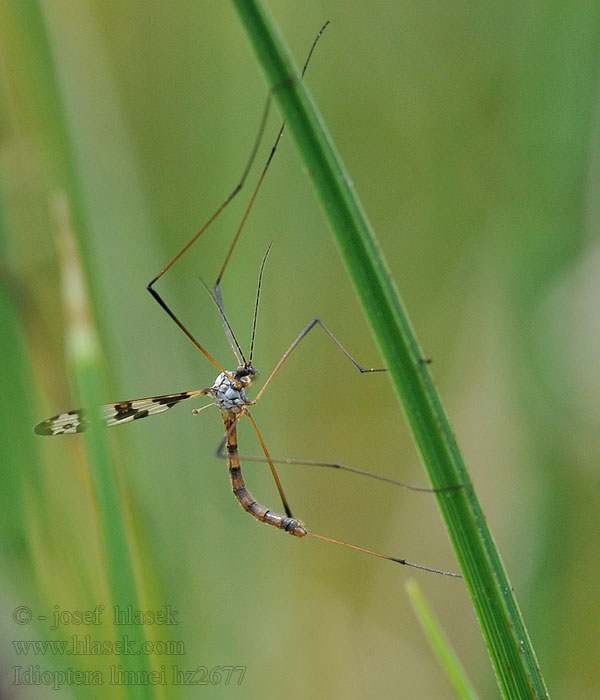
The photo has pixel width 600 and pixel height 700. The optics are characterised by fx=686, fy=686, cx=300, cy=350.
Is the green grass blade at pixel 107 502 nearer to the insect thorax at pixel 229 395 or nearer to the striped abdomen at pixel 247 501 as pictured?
the striped abdomen at pixel 247 501

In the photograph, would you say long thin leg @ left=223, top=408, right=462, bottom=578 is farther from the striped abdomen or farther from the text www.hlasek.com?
the text www.hlasek.com

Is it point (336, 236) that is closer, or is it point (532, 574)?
point (336, 236)

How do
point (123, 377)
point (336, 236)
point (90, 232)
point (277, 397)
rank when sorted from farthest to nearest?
point (277, 397) < point (123, 377) < point (90, 232) < point (336, 236)

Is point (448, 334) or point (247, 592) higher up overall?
point (448, 334)

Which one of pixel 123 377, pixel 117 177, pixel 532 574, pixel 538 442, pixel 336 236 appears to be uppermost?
pixel 117 177

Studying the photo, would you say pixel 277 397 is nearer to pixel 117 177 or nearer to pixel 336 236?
pixel 117 177

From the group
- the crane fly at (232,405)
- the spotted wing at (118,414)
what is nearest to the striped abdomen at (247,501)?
the crane fly at (232,405)

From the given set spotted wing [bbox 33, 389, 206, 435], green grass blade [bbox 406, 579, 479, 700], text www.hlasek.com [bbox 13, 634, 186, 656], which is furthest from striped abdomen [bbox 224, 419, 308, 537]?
green grass blade [bbox 406, 579, 479, 700]

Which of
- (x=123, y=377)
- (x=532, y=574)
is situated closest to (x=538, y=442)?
(x=532, y=574)
